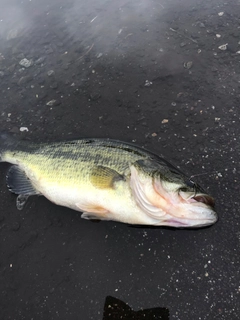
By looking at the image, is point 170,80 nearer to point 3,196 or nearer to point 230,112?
point 230,112

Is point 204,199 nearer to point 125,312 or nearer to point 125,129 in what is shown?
point 125,312

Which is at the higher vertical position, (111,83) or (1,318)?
(111,83)

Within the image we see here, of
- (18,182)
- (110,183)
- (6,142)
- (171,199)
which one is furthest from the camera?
(6,142)

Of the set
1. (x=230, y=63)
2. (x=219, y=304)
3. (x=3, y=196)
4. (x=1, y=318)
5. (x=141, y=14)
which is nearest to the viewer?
(x=219, y=304)

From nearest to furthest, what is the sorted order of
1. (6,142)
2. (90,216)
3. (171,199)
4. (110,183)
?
(171,199)
(110,183)
(90,216)
(6,142)

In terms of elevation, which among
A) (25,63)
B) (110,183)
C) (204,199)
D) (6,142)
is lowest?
(204,199)

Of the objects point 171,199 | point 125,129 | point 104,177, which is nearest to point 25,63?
point 125,129

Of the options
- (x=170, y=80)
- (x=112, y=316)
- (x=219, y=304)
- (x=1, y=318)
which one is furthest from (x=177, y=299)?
(x=170, y=80)
